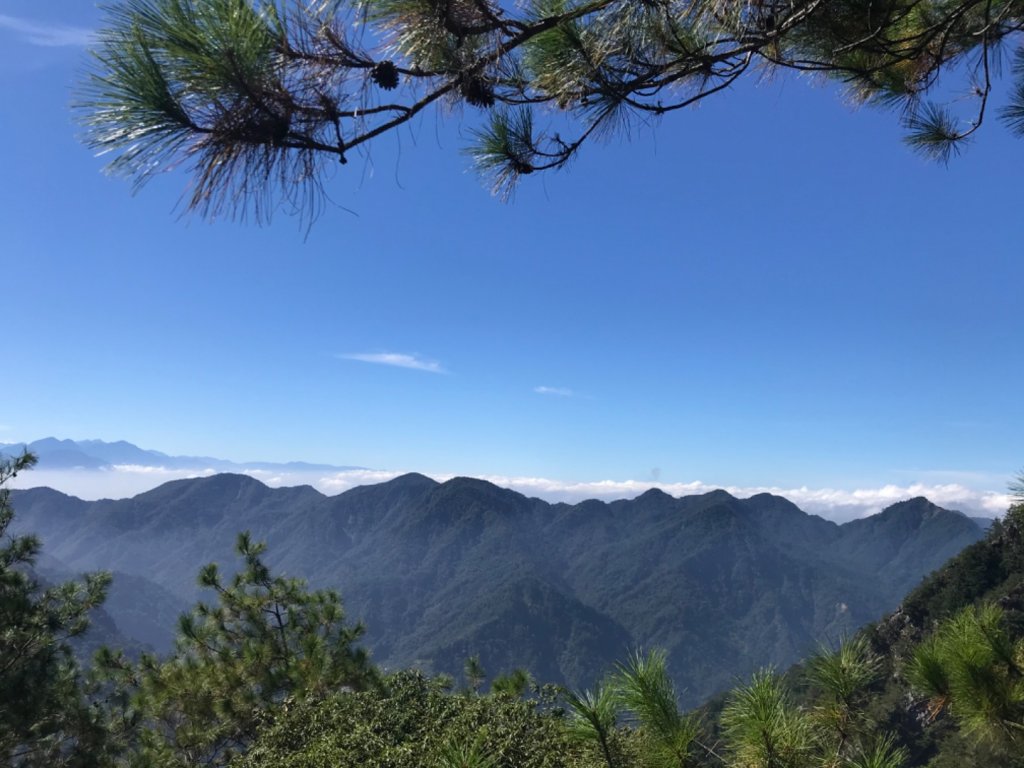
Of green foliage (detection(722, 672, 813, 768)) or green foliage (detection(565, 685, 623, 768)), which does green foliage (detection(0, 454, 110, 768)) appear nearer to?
green foliage (detection(565, 685, 623, 768))

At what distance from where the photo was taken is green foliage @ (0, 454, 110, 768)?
723cm

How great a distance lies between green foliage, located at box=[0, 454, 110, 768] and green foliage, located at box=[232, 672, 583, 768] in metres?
4.80

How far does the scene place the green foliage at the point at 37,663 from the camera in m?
7.23

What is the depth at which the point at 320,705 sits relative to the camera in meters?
4.84

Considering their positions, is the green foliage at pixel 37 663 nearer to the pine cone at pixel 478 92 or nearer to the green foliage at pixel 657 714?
the green foliage at pixel 657 714

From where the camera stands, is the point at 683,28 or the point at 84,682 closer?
the point at 683,28

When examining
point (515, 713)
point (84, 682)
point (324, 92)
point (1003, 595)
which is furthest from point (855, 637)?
point (1003, 595)

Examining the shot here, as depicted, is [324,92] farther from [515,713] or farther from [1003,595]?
[1003,595]

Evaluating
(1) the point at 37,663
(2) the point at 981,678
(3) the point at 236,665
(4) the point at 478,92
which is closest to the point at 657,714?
(2) the point at 981,678

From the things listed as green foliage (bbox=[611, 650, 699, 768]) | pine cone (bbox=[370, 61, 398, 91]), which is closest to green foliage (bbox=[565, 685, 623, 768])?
green foliage (bbox=[611, 650, 699, 768])

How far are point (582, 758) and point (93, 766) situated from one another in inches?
308

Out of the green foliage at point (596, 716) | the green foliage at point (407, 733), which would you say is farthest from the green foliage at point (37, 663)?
the green foliage at point (596, 716)

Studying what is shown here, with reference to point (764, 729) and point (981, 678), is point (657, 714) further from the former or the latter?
point (981, 678)

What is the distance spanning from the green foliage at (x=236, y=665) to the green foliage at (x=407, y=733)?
333 centimetres
